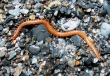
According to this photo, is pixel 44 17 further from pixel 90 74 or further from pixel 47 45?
pixel 90 74

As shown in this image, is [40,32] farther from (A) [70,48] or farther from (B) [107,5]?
(B) [107,5]

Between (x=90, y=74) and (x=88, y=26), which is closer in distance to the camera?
(x=90, y=74)

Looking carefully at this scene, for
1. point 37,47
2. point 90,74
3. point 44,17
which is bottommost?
point 90,74

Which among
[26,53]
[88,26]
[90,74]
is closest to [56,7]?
[88,26]

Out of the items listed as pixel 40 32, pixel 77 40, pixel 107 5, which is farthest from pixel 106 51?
pixel 40 32

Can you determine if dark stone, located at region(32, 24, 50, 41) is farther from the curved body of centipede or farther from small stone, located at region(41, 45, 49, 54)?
small stone, located at region(41, 45, 49, 54)

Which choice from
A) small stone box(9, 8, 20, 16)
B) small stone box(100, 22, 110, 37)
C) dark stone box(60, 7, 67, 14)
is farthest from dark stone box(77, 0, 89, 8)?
small stone box(9, 8, 20, 16)
